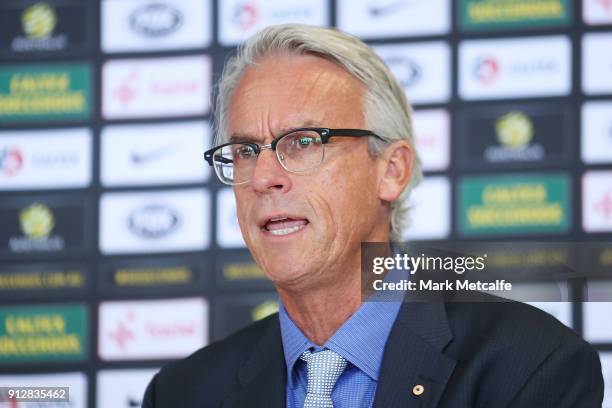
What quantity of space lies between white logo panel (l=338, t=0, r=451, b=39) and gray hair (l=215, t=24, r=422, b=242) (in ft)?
4.58

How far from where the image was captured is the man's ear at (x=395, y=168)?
161 centimetres

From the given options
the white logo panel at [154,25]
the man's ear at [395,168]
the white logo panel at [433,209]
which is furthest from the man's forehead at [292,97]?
the white logo panel at [154,25]

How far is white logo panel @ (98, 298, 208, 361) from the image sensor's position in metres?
3.03

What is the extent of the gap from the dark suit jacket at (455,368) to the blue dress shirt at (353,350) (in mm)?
24

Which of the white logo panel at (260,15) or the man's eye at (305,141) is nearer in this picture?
the man's eye at (305,141)

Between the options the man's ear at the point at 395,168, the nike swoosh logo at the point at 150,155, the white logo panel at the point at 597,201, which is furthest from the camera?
the nike swoosh logo at the point at 150,155

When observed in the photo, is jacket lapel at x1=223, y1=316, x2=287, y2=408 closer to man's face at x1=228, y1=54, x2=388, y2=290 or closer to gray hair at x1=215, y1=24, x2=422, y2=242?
man's face at x1=228, y1=54, x2=388, y2=290

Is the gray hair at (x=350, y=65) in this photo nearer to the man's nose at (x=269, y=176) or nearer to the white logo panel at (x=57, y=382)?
the man's nose at (x=269, y=176)

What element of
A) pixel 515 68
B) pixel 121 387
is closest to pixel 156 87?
pixel 121 387

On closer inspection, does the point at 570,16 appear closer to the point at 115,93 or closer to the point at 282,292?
the point at 115,93

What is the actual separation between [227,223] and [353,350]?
61.6 inches

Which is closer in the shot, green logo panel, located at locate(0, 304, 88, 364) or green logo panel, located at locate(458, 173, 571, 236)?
green logo panel, located at locate(458, 173, 571, 236)

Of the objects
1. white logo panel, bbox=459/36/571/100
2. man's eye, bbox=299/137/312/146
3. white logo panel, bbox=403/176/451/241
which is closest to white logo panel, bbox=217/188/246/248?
white logo panel, bbox=403/176/451/241

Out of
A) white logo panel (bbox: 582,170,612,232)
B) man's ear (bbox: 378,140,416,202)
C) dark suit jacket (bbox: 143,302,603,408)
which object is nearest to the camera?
dark suit jacket (bbox: 143,302,603,408)
